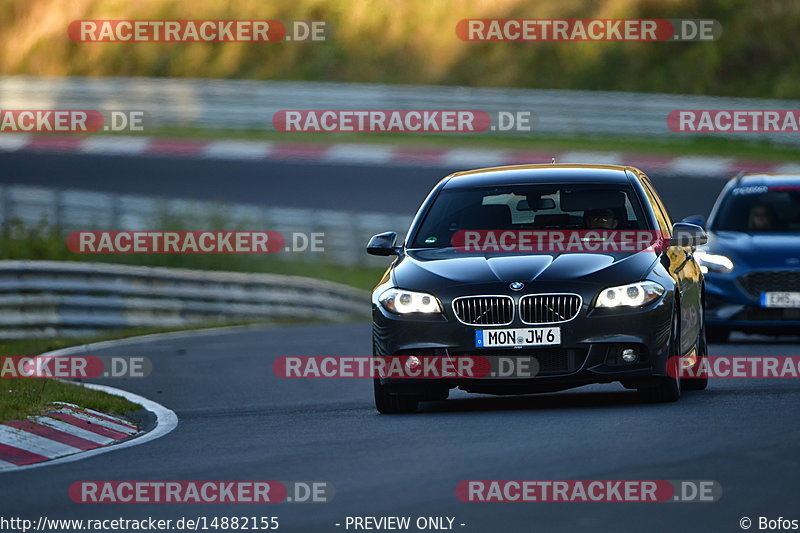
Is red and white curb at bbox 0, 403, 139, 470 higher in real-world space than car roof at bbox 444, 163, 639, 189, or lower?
lower

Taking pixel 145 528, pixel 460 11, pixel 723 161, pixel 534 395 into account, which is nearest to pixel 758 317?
pixel 534 395

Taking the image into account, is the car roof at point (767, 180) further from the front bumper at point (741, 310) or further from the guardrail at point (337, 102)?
the guardrail at point (337, 102)

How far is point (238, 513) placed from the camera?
24.5 ft

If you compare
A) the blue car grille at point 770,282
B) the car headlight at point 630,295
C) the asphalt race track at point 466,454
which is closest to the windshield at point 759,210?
the blue car grille at point 770,282

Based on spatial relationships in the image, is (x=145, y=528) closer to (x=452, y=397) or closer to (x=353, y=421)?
(x=353, y=421)

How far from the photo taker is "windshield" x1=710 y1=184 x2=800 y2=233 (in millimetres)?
16719

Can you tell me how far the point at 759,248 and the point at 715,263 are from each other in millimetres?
407

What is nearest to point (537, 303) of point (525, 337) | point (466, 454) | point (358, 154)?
point (525, 337)

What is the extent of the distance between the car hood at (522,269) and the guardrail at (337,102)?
2361 centimetres

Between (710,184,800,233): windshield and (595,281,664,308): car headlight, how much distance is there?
6.23 metres

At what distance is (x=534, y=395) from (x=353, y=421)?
169 centimetres

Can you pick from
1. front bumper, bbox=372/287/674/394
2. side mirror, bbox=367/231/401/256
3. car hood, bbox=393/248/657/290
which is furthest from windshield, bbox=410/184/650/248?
front bumper, bbox=372/287/674/394

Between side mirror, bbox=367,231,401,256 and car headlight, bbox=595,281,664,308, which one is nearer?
car headlight, bbox=595,281,664,308

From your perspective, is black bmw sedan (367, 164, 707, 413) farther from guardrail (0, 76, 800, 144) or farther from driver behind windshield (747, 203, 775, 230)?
guardrail (0, 76, 800, 144)
